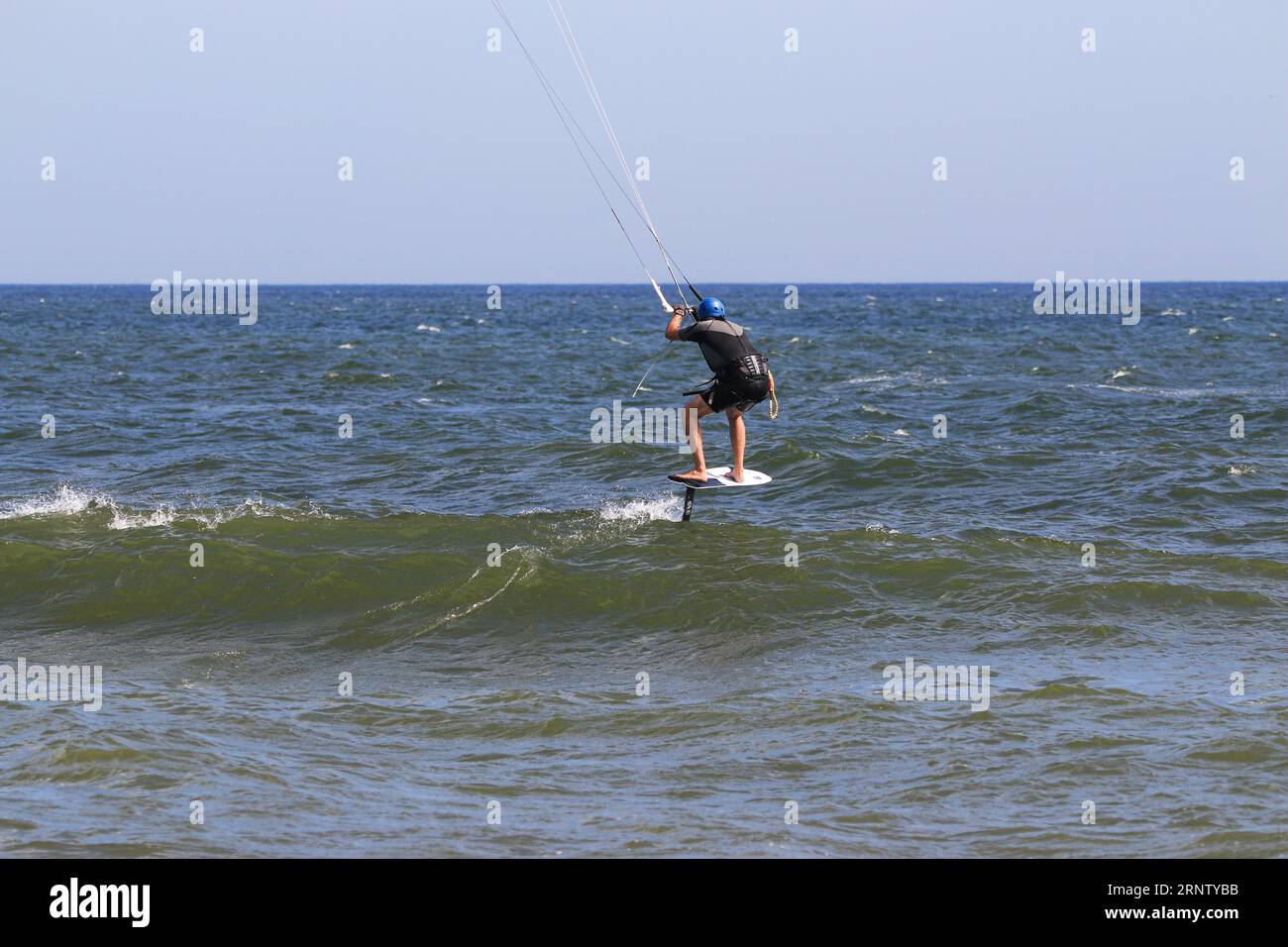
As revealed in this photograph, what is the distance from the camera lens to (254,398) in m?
29.5

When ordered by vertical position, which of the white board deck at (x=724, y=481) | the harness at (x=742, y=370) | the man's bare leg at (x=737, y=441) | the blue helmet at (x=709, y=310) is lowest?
the white board deck at (x=724, y=481)

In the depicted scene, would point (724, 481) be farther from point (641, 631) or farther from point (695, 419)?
point (641, 631)

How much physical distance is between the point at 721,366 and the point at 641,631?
2.68 m

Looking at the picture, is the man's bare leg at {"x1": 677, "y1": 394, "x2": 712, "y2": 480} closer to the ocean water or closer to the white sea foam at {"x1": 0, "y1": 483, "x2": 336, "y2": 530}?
the ocean water

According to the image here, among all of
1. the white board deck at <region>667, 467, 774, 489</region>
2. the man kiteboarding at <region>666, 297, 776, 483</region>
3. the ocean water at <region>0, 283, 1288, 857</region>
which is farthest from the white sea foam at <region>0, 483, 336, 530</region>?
the man kiteboarding at <region>666, 297, 776, 483</region>

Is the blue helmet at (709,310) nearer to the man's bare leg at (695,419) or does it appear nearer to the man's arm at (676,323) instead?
the man's arm at (676,323)

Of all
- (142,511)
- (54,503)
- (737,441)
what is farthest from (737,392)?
(54,503)

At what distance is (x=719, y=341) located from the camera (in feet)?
42.1

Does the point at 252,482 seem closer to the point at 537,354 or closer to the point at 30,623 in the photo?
the point at 30,623

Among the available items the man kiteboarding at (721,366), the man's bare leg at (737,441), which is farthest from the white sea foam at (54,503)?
the man's bare leg at (737,441)

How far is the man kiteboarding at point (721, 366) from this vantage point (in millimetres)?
12773

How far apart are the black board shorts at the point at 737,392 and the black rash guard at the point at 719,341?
0.19 metres

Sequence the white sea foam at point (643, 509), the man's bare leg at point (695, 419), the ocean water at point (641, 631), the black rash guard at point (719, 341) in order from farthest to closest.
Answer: the white sea foam at point (643, 509) < the man's bare leg at point (695, 419) < the black rash guard at point (719, 341) < the ocean water at point (641, 631)
